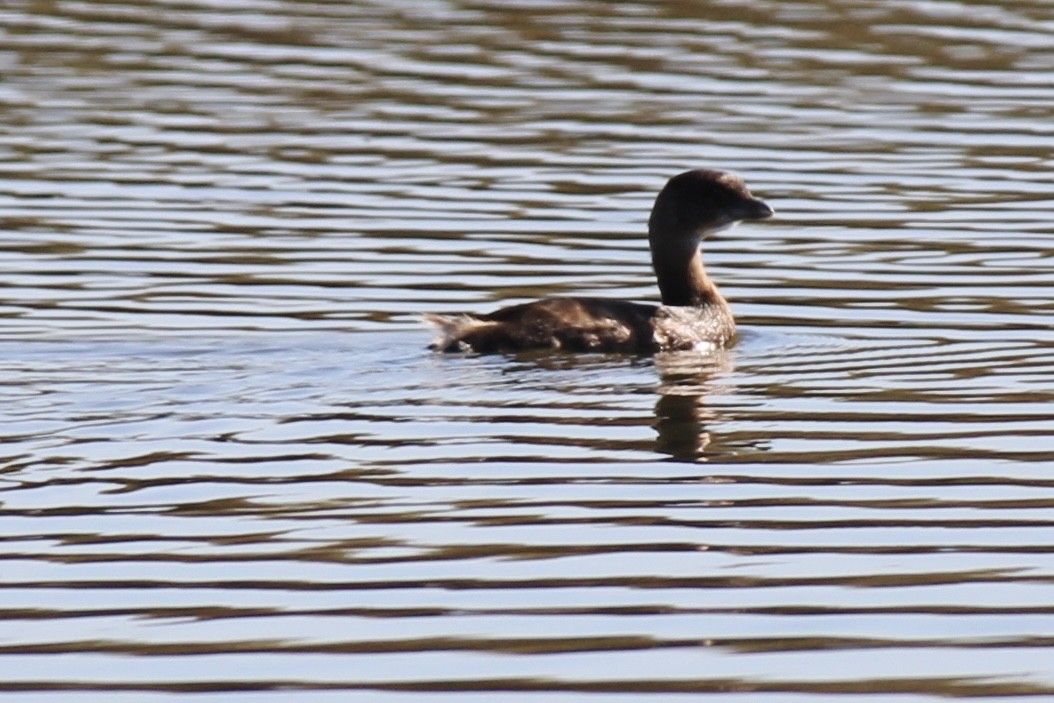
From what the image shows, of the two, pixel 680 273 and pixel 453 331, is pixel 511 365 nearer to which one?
pixel 453 331

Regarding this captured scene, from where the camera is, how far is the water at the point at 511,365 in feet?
22.7

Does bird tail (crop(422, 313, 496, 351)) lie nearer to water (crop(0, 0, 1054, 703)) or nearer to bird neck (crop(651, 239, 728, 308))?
water (crop(0, 0, 1054, 703))

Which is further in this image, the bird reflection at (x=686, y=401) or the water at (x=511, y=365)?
the bird reflection at (x=686, y=401)

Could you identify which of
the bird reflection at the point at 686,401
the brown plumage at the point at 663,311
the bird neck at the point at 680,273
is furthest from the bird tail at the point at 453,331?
the bird neck at the point at 680,273

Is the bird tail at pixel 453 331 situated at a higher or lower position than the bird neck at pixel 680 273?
higher

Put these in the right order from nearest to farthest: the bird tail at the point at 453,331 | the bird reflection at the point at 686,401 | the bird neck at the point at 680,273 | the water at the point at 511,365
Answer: the water at the point at 511,365, the bird reflection at the point at 686,401, the bird tail at the point at 453,331, the bird neck at the point at 680,273

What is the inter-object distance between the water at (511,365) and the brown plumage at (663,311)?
0.14 meters

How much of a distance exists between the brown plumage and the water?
14 cm

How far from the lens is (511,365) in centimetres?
1184

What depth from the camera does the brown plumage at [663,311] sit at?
Answer: 12.1 metres

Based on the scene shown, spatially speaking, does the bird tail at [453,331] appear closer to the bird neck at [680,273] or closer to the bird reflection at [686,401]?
the bird reflection at [686,401]

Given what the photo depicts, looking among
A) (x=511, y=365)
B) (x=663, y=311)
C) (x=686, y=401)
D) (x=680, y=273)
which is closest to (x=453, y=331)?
(x=511, y=365)

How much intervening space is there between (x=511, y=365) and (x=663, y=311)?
1222mm

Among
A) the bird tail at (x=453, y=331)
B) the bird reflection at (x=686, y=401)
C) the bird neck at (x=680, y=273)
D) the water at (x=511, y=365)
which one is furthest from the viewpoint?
the bird neck at (x=680, y=273)
